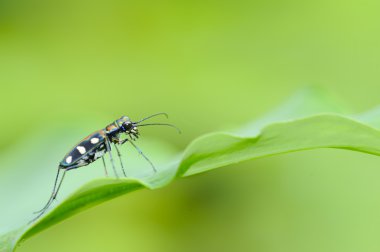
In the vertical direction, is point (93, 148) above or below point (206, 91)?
below

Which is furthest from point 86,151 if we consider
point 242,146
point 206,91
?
point 206,91

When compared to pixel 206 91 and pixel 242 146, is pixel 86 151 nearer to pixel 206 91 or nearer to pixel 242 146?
pixel 242 146

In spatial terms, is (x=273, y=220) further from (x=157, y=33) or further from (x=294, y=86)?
(x=157, y=33)

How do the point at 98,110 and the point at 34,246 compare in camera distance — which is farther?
the point at 98,110

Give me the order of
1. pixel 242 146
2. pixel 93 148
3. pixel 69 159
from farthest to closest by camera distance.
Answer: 1. pixel 93 148
2. pixel 69 159
3. pixel 242 146

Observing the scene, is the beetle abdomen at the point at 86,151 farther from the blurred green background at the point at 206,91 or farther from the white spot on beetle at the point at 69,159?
the blurred green background at the point at 206,91

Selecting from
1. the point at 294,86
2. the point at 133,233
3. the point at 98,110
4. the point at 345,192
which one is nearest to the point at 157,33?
the point at 98,110
